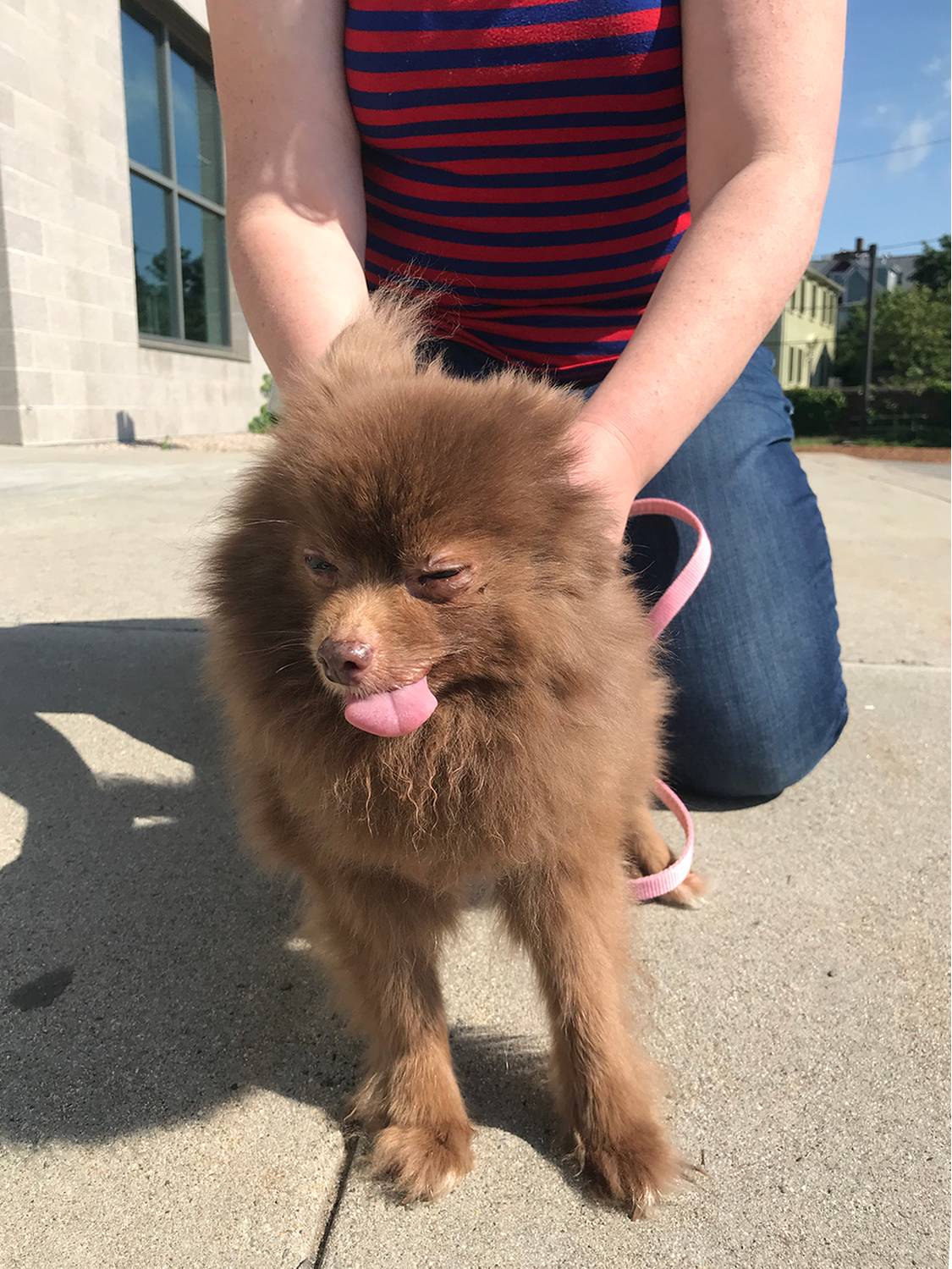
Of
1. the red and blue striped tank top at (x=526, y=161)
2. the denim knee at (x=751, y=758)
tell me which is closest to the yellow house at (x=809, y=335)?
the red and blue striped tank top at (x=526, y=161)

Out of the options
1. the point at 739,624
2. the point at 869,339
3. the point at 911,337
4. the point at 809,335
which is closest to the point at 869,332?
the point at 869,339

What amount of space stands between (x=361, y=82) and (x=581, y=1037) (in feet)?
7.22

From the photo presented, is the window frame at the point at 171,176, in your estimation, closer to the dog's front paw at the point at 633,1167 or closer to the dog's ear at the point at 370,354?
the dog's ear at the point at 370,354

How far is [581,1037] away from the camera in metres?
1.42

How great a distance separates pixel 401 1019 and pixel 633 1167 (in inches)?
16.2

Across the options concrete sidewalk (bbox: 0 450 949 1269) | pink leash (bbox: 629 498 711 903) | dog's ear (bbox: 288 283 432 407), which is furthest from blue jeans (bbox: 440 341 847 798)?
dog's ear (bbox: 288 283 432 407)

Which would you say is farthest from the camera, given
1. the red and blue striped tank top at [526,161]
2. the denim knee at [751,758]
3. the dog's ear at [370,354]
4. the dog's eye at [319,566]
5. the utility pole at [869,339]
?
the utility pole at [869,339]

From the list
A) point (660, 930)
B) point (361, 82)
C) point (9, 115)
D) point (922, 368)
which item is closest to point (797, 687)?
point (660, 930)

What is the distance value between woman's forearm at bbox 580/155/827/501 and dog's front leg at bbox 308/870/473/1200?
822 millimetres

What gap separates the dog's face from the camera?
109 centimetres

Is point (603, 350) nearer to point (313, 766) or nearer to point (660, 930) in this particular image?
point (660, 930)

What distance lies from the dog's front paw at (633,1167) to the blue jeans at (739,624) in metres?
1.30

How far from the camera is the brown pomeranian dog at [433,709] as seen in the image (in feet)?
3.64

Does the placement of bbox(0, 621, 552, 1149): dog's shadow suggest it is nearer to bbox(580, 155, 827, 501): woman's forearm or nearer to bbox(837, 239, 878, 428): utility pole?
bbox(580, 155, 827, 501): woman's forearm
